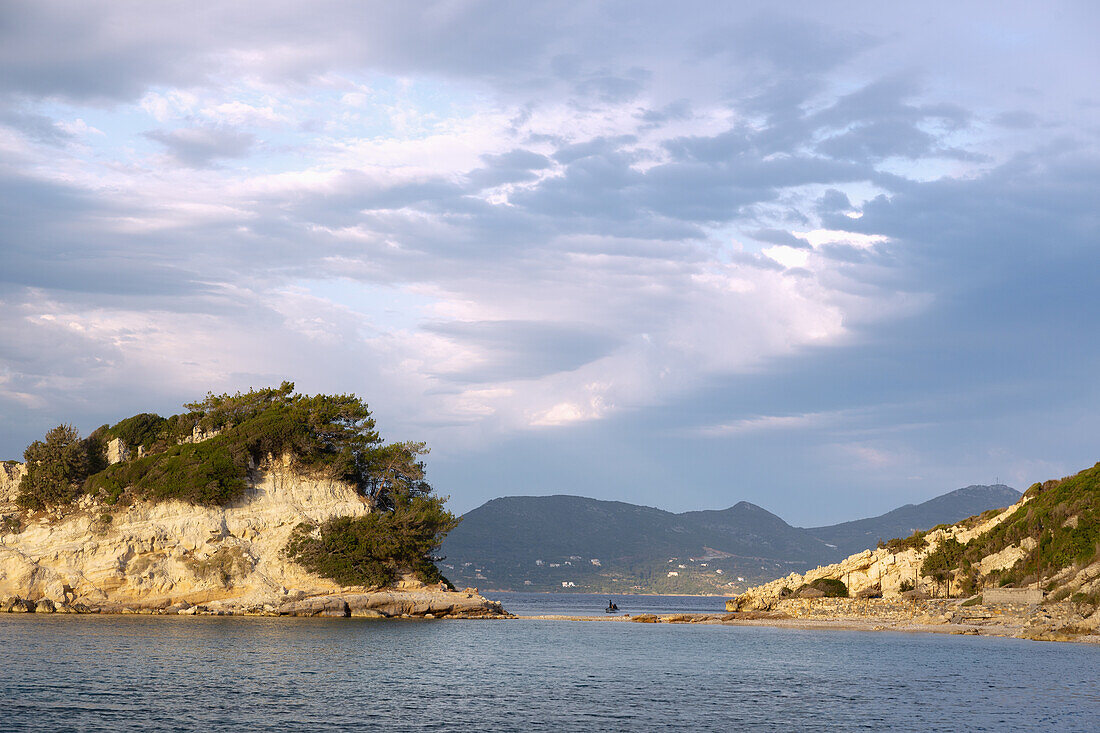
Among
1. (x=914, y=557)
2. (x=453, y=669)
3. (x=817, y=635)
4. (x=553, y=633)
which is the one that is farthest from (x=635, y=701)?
(x=914, y=557)

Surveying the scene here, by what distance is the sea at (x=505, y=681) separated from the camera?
107 feet

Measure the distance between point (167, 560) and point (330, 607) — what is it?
16.0 metres

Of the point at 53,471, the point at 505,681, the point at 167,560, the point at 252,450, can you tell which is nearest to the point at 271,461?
the point at 252,450

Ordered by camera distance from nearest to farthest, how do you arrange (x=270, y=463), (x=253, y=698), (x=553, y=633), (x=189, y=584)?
(x=253, y=698)
(x=553, y=633)
(x=189, y=584)
(x=270, y=463)

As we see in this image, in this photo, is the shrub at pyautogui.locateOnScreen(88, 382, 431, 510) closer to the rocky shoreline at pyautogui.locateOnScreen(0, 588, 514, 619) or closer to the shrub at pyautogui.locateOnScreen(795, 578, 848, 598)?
the rocky shoreline at pyautogui.locateOnScreen(0, 588, 514, 619)

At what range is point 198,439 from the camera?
320 ft

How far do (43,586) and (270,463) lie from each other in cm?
2285

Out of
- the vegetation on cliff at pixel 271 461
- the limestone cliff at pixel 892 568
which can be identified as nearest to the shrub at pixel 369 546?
the vegetation on cliff at pixel 271 461

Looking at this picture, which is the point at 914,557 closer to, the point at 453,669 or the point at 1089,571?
the point at 1089,571

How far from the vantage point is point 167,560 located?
8381cm

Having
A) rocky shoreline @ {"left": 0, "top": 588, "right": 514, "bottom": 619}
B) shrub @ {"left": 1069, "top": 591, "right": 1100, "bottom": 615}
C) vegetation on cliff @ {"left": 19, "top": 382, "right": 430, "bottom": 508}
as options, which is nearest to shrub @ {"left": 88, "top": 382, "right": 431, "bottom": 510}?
vegetation on cliff @ {"left": 19, "top": 382, "right": 430, "bottom": 508}

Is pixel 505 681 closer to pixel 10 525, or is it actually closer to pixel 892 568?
pixel 10 525

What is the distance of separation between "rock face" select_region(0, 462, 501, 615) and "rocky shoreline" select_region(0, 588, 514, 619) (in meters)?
0.14

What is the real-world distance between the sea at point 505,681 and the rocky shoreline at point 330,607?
9.01 m
